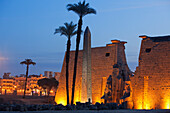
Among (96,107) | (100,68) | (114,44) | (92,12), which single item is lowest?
(96,107)

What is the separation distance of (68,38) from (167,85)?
31.3 feet

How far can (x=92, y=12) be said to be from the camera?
26016 mm

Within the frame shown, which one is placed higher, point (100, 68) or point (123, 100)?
point (100, 68)

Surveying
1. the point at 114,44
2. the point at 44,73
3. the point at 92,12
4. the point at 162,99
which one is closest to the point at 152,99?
the point at 162,99

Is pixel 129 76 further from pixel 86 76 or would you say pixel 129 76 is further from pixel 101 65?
pixel 86 76

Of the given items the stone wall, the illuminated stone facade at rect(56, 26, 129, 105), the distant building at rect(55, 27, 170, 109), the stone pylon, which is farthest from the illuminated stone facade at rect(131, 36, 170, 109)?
the stone pylon

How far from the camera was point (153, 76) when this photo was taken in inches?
973

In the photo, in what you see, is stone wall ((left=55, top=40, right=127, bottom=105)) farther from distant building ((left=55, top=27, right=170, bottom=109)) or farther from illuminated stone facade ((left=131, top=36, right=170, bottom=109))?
illuminated stone facade ((left=131, top=36, right=170, bottom=109))

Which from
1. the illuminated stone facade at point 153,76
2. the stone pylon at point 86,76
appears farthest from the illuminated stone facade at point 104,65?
the stone pylon at point 86,76

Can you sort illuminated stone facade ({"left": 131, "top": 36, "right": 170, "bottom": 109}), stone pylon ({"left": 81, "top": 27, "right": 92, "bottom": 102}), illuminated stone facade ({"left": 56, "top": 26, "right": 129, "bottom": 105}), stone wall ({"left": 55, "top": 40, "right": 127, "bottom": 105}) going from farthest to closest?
stone wall ({"left": 55, "top": 40, "right": 127, "bottom": 105}), illuminated stone facade ({"left": 56, "top": 26, "right": 129, "bottom": 105}), illuminated stone facade ({"left": 131, "top": 36, "right": 170, "bottom": 109}), stone pylon ({"left": 81, "top": 27, "right": 92, "bottom": 102})

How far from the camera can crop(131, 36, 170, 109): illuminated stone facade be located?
23953 millimetres

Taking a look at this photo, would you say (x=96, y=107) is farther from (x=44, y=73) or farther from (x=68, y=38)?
(x=44, y=73)

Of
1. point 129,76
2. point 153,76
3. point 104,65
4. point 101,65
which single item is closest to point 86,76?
point 129,76

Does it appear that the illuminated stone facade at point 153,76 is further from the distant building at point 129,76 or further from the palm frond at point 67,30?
the palm frond at point 67,30
